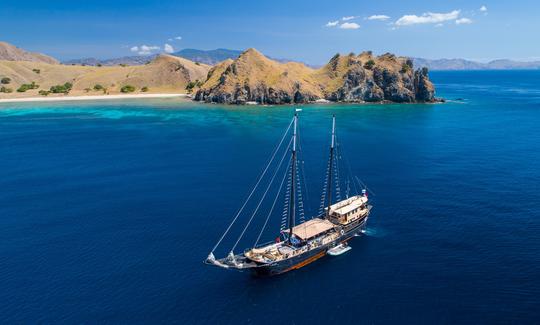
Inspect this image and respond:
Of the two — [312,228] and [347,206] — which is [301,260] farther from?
[347,206]

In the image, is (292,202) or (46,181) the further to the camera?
(46,181)

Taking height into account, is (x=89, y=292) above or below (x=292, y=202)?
below

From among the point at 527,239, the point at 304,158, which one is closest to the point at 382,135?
the point at 304,158

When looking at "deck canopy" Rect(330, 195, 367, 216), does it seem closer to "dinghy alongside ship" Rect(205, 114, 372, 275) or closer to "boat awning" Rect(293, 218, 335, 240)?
"dinghy alongside ship" Rect(205, 114, 372, 275)

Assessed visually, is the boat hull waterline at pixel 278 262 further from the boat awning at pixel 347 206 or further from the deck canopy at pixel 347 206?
the boat awning at pixel 347 206

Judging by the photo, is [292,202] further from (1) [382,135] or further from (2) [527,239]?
(1) [382,135]

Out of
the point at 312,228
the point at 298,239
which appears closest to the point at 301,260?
the point at 298,239

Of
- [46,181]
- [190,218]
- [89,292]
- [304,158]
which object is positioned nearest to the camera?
[89,292]
